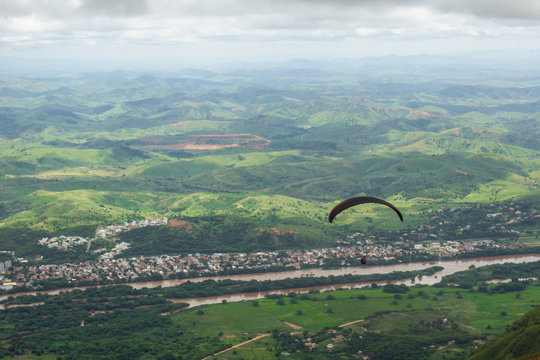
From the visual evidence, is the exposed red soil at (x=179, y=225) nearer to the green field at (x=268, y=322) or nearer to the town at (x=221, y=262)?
the town at (x=221, y=262)

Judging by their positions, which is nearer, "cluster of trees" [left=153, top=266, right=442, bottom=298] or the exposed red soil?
"cluster of trees" [left=153, top=266, right=442, bottom=298]

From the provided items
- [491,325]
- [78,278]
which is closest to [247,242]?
[78,278]

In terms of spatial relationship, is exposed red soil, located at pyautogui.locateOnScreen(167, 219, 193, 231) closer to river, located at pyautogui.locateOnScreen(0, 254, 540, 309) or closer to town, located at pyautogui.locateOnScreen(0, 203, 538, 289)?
town, located at pyautogui.locateOnScreen(0, 203, 538, 289)

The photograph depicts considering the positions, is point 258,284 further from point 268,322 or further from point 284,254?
point 284,254

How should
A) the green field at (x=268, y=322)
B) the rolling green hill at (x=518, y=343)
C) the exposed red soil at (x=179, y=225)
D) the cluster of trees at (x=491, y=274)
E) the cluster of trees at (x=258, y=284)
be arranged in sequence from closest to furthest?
the rolling green hill at (x=518, y=343)
the green field at (x=268, y=322)
the cluster of trees at (x=258, y=284)
the cluster of trees at (x=491, y=274)
the exposed red soil at (x=179, y=225)

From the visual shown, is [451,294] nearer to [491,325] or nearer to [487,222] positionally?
[491,325]

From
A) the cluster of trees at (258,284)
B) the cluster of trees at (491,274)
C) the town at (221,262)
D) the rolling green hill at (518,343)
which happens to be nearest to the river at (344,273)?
the cluster of trees at (258,284)

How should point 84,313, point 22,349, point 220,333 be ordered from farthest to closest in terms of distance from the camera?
point 84,313 < point 220,333 < point 22,349

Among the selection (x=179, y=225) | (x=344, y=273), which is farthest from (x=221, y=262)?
(x=344, y=273)

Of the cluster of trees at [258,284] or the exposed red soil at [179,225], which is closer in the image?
the cluster of trees at [258,284]

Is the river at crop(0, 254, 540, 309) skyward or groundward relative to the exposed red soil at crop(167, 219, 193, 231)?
groundward

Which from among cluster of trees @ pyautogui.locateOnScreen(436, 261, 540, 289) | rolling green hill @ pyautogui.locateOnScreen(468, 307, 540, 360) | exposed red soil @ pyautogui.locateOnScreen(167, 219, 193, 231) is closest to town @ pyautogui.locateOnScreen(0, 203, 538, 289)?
exposed red soil @ pyautogui.locateOnScreen(167, 219, 193, 231)
